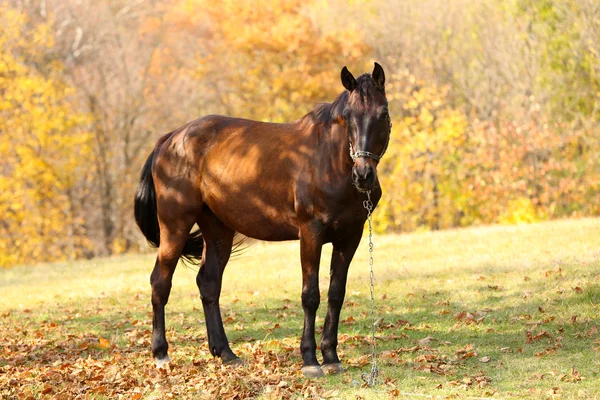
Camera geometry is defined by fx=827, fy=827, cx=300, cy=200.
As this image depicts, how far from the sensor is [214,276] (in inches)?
316

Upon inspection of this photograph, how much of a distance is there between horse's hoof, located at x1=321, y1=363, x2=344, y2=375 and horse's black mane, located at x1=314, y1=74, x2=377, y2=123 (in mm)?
2107

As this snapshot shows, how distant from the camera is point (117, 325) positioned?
1026 cm

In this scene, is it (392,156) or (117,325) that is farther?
(392,156)

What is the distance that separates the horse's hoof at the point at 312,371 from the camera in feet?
22.8

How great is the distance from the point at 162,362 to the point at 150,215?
5.25 feet

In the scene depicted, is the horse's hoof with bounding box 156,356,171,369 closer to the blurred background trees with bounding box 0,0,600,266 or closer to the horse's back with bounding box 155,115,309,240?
the horse's back with bounding box 155,115,309,240

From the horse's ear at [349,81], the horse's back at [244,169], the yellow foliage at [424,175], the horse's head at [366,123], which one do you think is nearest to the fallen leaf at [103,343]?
the horse's back at [244,169]

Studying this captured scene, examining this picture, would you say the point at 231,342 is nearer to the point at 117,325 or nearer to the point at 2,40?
the point at 117,325

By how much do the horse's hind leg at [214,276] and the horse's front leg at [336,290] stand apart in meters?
0.96

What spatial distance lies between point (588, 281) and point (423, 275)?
2.74 m

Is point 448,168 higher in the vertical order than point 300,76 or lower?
lower

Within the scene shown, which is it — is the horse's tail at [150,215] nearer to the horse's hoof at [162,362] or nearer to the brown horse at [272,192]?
the brown horse at [272,192]

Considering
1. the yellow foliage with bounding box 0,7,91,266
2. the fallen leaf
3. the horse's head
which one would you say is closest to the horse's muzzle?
the horse's head

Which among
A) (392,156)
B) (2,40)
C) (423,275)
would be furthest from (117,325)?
(2,40)
